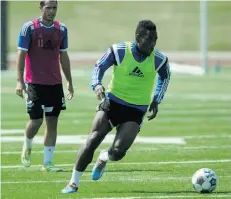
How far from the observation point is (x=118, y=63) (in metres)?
10.2

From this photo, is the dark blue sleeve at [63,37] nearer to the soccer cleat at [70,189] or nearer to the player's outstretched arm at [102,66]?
the player's outstretched arm at [102,66]

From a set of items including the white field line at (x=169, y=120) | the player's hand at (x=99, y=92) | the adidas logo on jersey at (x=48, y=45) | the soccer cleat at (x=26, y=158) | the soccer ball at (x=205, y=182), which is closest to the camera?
the player's hand at (x=99, y=92)

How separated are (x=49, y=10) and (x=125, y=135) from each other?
2.32m

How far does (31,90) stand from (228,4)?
5224 cm

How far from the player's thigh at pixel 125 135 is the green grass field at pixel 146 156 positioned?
19.0 inches

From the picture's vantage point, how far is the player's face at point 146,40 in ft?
32.9

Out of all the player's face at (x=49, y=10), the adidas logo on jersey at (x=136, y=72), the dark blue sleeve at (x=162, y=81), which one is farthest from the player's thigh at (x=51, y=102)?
the adidas logo on jersey at (x=136, y=72)

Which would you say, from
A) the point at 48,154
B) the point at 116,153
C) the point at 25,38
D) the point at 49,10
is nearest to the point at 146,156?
the point at 48,154

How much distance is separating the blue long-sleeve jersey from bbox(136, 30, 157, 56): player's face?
0.39ft

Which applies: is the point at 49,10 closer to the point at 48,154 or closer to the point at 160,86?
the point at 48,154

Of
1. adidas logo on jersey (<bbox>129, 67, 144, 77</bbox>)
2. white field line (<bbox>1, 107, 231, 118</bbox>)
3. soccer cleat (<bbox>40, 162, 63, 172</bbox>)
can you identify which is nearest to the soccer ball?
adidas logo on jersey (<bbox>129, 67, 144, 77</bbox>)

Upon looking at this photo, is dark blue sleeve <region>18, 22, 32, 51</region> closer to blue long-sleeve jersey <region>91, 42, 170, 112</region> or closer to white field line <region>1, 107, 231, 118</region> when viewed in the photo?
blue long-sleeve jersey <region>91, 42, 170, 112</region>

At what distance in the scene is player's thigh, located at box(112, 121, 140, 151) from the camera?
10039mm

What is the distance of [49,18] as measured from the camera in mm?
11695
